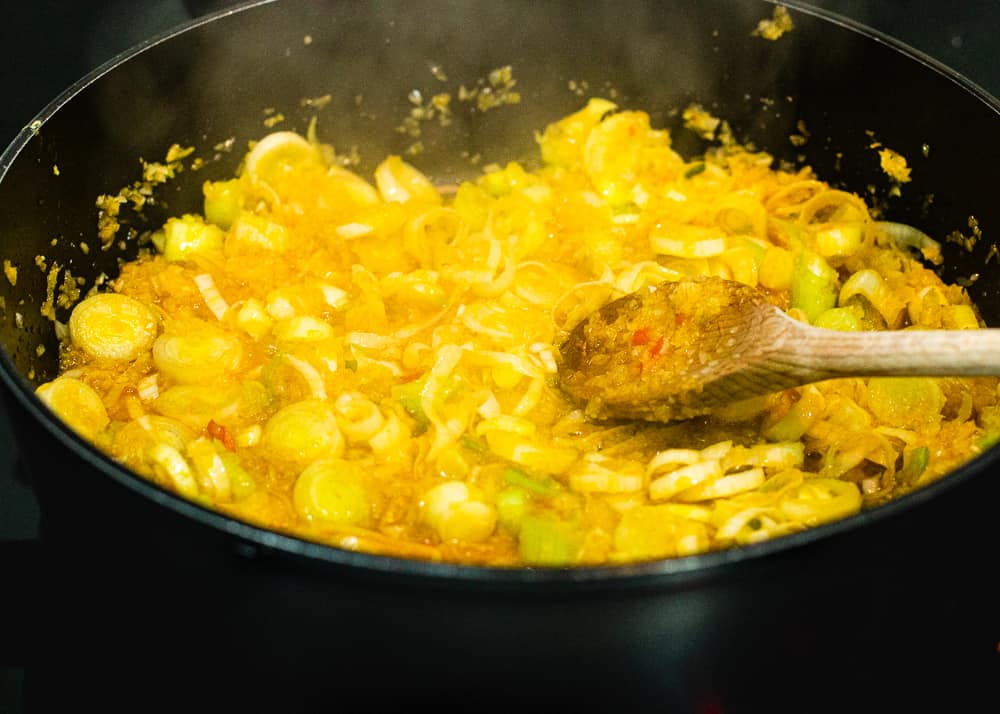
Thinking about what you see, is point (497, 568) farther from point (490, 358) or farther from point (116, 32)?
point (116, 32)

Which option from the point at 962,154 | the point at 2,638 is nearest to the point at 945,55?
the point at 962,154

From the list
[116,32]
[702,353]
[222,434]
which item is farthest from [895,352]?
[116,32]

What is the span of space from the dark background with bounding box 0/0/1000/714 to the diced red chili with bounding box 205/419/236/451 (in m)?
2.04

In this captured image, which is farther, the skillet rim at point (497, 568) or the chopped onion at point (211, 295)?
the chopped onion at point (211, 295)

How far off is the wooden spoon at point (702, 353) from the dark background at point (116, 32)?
1.99 meters

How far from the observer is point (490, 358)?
293 centimetres

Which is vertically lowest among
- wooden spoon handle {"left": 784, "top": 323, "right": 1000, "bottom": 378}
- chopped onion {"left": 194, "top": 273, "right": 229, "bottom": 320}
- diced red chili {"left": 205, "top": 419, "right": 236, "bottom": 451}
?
diced red chili {"left": 205, "top": 419, "right": 236, "bottom": 451}

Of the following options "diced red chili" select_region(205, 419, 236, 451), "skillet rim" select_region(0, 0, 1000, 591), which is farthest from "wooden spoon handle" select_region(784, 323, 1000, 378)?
"diced red chili" select_region(205, 419, 236, 451)

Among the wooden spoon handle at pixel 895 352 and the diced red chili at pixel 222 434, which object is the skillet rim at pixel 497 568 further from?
the diced red chili at pixel 222 434

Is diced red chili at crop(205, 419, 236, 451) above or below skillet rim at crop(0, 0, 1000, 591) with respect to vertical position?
below

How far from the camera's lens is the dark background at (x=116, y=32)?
403cm

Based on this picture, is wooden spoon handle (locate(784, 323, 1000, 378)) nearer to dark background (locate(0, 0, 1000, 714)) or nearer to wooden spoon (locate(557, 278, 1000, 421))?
wooden spoon (locate(557, 278, 1000, 421))

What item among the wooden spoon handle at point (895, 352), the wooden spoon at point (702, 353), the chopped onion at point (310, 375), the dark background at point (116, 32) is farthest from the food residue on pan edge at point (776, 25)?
the chopped onion at point (310, 375)

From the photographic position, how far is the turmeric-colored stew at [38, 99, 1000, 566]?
2498mm
